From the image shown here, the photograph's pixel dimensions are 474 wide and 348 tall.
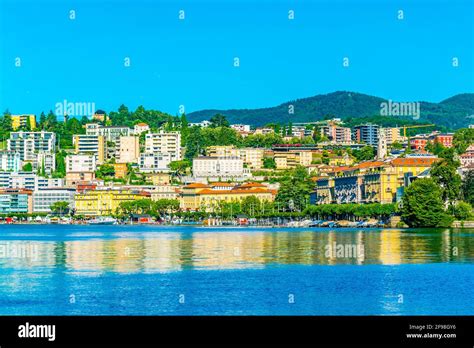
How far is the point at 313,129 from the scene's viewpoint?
16688cm

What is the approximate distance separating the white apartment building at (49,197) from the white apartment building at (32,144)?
20.3 m

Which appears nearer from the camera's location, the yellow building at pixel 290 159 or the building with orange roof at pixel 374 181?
the building with orange roof at pixel 374 181

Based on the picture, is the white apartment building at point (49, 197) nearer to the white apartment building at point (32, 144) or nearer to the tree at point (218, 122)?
the white apartment building at point (32, 144)

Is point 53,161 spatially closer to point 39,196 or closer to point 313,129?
point 39,196

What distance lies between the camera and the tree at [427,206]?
193ft

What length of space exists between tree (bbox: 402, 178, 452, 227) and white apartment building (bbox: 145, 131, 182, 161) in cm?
8172

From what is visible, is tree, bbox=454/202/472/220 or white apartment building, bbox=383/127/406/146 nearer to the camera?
tree, bbox=454/202/472/220

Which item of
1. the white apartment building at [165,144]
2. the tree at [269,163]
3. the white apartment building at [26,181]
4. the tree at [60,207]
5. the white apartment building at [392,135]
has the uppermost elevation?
the white apartment building at [392,135]

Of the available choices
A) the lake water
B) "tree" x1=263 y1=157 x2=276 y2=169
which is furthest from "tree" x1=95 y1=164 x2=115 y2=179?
the lake water

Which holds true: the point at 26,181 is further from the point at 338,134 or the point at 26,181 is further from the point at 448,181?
the point at 448,181

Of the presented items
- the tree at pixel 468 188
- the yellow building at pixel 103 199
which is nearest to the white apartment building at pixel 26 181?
the yellow building at pixel 103 199

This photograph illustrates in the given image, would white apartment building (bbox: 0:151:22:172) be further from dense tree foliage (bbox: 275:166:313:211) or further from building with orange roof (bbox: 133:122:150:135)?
dense tree foliage (bbox: 275:166:313:211)

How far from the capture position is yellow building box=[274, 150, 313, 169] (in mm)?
134875
